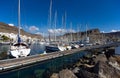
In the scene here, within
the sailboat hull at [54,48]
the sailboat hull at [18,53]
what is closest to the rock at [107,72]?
the sailboat hull at [18,53]

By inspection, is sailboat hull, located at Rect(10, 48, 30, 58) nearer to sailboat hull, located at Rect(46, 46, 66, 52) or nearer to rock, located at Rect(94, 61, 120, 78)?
sailboat hull, located at Rect(46, 46, 66, 52)

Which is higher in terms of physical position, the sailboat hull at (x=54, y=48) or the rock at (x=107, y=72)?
the sailboat hull at (x=54, y=48)

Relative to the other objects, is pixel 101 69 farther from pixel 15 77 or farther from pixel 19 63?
pixel 19 63

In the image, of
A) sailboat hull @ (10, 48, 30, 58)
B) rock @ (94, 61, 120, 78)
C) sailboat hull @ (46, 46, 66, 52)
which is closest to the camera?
rock @ (94, 61, 120, 78)

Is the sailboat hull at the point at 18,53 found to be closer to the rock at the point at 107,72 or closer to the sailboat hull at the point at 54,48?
the sailboat hull at the point at 54,48

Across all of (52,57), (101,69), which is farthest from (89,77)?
(52,57)

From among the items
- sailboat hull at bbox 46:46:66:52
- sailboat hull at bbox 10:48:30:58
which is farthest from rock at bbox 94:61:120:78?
sailboat hull at bbox 46:46:66:52

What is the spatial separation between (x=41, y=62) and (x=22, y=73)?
8378 mm

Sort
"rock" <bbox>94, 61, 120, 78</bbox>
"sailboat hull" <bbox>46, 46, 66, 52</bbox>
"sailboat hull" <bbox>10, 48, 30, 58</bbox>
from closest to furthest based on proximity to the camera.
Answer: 1. "rock" <bbox>94, 61, 120, 78</bbox>
2. "sailboat hull" <bbox>10, 48, 30, 58</bbox>
3. "sailboat hull" <bbox>46, 46, 66, 52</bbox>

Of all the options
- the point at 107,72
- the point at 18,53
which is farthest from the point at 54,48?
the point at 107,72

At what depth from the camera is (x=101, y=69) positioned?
62.4 ft

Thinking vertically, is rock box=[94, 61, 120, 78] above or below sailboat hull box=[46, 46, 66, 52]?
below

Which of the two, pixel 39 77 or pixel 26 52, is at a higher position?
pixel 26 52

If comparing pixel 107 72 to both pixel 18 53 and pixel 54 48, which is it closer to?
pixel 18 53
